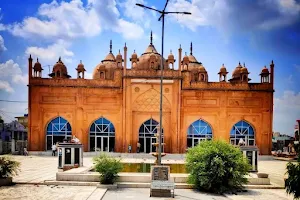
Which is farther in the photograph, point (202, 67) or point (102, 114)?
point (202, 67)

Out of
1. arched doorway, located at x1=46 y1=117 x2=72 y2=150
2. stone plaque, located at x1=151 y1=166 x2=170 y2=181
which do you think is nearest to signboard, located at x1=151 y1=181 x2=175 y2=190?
stone plaque, located at x1=151 y1=166 x2=170 y2=181

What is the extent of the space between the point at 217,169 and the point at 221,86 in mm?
14725

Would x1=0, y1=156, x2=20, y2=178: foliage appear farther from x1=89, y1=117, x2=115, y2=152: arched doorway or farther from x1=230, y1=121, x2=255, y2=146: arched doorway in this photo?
x1=230, y1=121, x2=255, y2=146: arched doorway

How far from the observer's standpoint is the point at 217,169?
10008 mm

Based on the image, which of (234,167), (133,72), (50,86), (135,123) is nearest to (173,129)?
(135,123)

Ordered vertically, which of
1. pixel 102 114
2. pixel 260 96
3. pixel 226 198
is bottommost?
pixel 226 198

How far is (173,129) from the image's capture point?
2306 cm

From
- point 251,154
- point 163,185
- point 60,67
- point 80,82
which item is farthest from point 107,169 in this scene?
point 60,67

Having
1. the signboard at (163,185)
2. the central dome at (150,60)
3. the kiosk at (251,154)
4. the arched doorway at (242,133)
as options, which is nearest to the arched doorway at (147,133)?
the central dome at (150,60)

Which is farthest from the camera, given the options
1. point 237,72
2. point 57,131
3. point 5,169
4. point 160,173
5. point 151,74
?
point 237,72

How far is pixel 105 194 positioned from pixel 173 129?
14.1 m

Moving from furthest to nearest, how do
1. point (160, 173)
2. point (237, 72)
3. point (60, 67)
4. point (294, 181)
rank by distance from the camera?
point (237, 72), point (60, 67), point (160, 173), point (294, 181)

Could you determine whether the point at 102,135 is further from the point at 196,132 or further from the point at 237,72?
the point at 237,72

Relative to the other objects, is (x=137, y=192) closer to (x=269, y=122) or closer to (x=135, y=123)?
(x=135, y=123)
